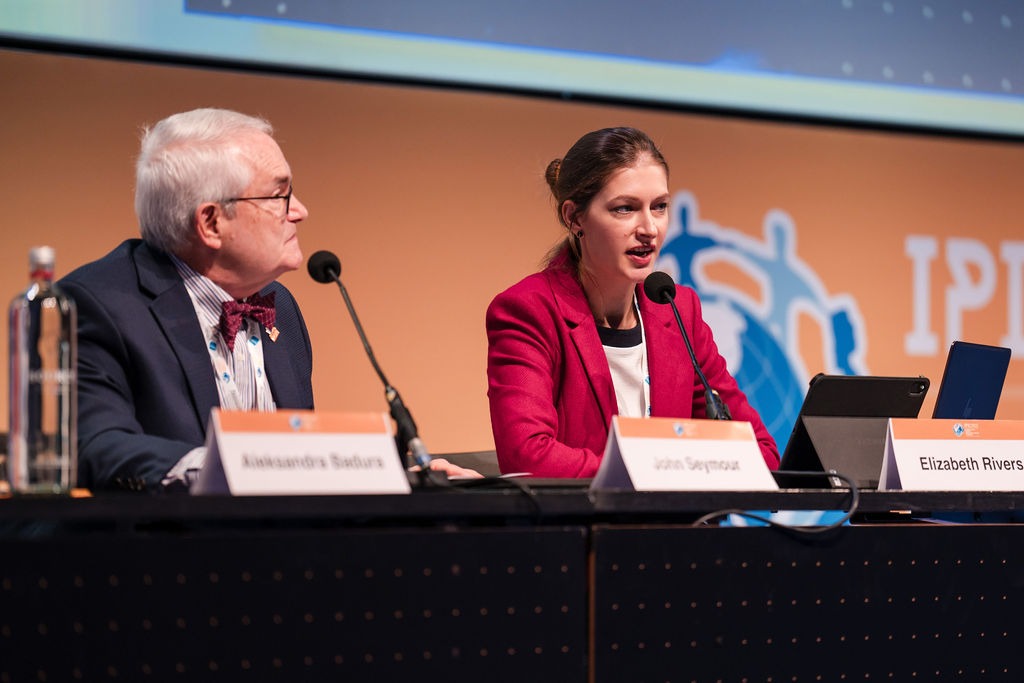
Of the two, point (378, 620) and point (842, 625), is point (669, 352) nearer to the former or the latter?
point (842, 625)

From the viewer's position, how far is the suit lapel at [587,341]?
84.3 inches

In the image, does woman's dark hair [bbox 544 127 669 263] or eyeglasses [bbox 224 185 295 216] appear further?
woman's dark hair [bbox 544 127 669 263]

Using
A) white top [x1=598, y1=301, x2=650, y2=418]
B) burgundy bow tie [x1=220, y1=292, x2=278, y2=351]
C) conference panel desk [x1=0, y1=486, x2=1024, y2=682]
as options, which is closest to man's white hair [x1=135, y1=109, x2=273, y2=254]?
burgundy bow tie [x1=220, y1=292, x2=278, y2=351]

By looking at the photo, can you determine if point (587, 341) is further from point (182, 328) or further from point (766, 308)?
point (766, 308)

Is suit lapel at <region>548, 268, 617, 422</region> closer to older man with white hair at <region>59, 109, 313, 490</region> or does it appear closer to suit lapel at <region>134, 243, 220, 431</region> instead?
older man with white hair at <region>59, 109, 313, 490</region>

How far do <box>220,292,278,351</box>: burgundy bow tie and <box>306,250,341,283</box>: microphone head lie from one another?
0.24m

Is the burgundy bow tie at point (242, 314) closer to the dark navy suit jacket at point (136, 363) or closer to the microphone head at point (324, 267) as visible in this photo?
the dark navy suit jacket at point (136, 363)

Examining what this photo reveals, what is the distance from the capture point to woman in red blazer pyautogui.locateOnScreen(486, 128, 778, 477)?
6.94 ft

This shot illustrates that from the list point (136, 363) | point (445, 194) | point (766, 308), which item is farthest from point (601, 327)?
point (766, 308)

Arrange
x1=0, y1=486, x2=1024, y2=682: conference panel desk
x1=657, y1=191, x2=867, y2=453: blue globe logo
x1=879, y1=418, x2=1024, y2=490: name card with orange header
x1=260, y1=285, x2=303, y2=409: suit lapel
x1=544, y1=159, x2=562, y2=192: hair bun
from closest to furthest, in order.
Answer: x1=0, y1=486, x2=1024, y2=682: conference panel desk, x1=879, y1=418, x2=1024, y2=490: name card with orange header, x1=260, y1=285, x2=303, y2=409: suit lapel, x1=544, y1=159, x2=562, y2=192: hair bun, x1=657, y1=191, x2=867, y2=453: blue globe logo

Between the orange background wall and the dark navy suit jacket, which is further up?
the orange background wall

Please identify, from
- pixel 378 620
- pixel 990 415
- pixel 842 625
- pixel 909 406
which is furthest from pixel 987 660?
pixel 378 620

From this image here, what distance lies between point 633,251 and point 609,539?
41.2 inches

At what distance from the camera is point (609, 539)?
4.03ft
